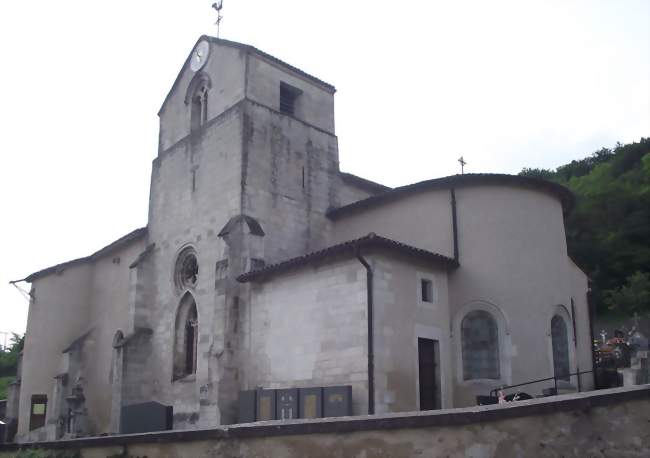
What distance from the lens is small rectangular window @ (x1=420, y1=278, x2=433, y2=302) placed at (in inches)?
680

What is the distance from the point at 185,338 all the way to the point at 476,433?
1701cm

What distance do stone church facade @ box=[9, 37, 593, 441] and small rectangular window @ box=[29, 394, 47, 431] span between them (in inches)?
49.3

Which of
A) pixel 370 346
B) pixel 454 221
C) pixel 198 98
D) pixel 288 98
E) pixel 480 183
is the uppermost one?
pixel 198 98

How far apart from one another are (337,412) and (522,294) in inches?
250

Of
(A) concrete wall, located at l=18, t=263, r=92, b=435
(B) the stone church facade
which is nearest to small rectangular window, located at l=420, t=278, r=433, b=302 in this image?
(B) the stone church facade

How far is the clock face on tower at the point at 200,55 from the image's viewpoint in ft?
79.2

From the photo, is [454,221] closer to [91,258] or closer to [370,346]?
[370,346]

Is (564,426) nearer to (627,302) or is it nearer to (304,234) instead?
(304,234)

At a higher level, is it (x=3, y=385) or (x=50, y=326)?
(x=50, y=326)

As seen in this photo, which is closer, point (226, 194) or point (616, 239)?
point (226, 194)

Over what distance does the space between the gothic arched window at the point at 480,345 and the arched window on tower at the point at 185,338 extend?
9.02 m

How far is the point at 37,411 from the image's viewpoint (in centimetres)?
2836

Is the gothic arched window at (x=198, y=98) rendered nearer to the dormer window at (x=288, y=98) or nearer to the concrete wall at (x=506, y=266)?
the dormer window at (x=288, y=98)

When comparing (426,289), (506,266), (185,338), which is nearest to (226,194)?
(185,338)
